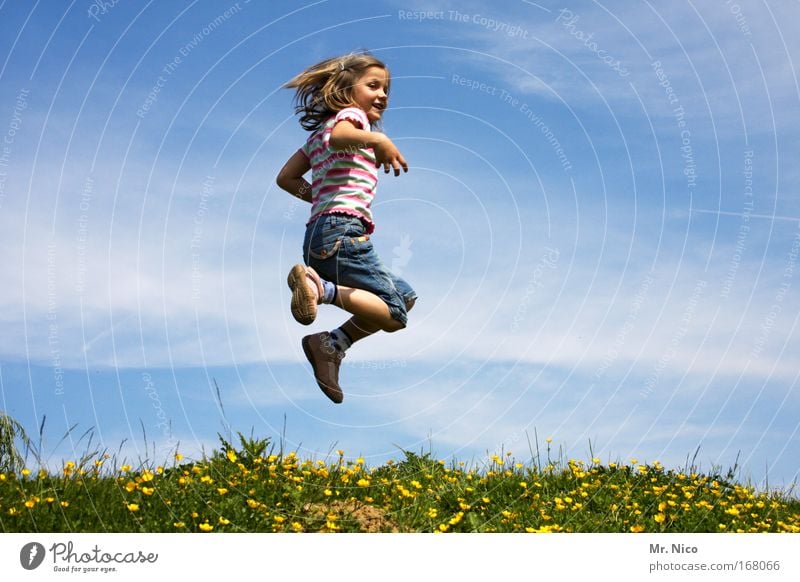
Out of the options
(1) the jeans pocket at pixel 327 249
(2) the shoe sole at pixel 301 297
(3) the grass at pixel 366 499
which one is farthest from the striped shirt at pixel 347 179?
(3) the grass at pixel 366 499

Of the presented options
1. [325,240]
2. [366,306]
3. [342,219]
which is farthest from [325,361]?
[342,219]

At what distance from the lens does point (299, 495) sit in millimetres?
6711

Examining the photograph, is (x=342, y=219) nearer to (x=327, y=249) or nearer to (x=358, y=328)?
A: (x=327, y=249)

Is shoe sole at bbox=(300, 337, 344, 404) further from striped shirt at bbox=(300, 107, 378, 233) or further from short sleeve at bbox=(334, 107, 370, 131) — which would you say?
short sleeve at bbox=(334, 107, 370, 131)

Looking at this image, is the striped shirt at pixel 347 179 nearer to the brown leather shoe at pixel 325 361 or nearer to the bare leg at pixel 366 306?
the bare leg at pixel 366 306

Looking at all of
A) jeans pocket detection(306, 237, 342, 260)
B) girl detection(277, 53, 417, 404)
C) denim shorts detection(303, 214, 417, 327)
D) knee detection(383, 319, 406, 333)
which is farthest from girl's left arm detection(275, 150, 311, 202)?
knee detection(383, 319, 406, 333)

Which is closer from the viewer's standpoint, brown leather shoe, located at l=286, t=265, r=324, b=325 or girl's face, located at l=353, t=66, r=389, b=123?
brown leather shoe, located at l=286, t=265, r=324, b=325

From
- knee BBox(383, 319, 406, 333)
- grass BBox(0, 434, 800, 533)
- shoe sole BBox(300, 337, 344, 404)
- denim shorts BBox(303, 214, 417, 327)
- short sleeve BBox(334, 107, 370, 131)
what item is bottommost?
grass BBox(0, 434, 800, 533)

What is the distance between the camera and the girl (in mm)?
6234

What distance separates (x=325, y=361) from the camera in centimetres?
652

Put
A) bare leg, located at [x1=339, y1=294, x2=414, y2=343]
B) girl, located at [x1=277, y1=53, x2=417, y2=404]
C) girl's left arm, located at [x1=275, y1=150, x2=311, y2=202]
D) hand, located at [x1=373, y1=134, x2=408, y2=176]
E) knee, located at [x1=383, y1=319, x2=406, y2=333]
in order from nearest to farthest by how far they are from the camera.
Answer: hand, located at [x1=373, y1=134, x2=408, y2=176] → girl, located at [x1=277, y1=53, x2=417, y2=404] → knee, located at [x1=383, y1=319, x2=406, y2=333] → bare leg, located at [x1=339, y1=294, x2=414, y2=343] → girl's left arm, located at [x1=275, y1=150, x2=311, y2=202]
